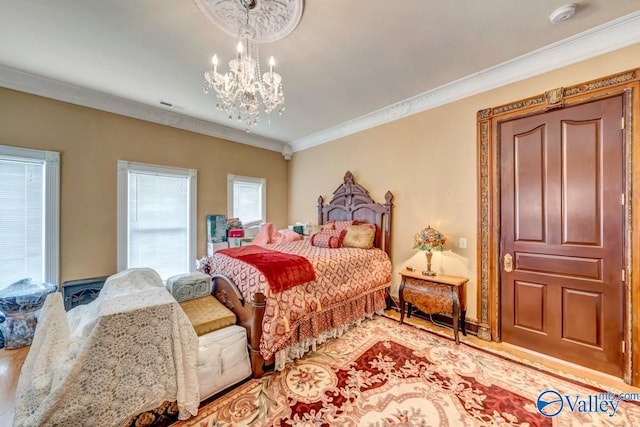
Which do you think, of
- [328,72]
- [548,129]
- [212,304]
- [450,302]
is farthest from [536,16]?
[212,304]

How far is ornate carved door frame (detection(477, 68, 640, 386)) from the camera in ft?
6.36

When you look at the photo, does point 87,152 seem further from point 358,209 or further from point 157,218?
point 358,209

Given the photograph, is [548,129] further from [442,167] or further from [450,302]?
[450,302]

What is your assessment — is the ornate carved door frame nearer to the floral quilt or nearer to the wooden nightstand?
the wooden nightstand

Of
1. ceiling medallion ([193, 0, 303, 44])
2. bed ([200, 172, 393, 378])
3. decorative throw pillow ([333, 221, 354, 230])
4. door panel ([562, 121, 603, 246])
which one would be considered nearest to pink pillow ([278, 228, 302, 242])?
bed ([200, 172, 393, 378])

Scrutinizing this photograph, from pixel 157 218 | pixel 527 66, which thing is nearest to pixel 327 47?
pixel 527 66

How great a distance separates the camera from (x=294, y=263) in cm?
231

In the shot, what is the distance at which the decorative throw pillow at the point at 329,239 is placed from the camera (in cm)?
347

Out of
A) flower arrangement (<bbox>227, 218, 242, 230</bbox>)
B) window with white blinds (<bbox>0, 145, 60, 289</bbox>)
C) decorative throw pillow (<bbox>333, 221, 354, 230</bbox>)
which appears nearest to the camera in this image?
window with white blinds (<bbox>0, 145, 60, 289</bbox>)

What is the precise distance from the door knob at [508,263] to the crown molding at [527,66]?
191 centimetres

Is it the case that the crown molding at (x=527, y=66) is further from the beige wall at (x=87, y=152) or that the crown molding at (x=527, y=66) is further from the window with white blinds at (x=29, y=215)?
the window with white blinds at (x=29, y=215)

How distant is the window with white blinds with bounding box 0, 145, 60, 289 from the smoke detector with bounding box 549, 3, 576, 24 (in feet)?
17.3

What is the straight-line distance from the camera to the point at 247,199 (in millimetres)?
4875

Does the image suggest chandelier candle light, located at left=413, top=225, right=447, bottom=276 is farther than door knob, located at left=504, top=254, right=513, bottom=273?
Yes
